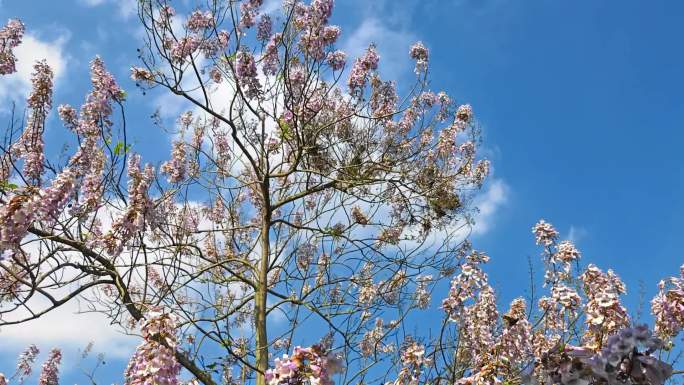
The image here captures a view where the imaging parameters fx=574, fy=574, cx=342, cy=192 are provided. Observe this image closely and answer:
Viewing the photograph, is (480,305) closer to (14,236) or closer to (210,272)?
(210,272)

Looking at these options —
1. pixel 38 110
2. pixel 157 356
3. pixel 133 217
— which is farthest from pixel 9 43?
pixel 157 356

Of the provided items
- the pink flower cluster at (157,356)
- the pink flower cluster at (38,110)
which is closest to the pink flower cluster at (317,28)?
the pink flower cluster at (38,110)

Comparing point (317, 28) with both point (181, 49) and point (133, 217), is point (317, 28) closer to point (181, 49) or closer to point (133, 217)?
point (181, 49)

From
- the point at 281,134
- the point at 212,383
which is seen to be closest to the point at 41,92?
the point at 281,134

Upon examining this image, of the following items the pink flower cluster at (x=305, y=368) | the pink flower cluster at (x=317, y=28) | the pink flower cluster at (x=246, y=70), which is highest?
the pink flower cluster at (x=317, y=28)

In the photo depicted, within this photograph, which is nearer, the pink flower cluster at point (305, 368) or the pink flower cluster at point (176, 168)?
the pink flower cluster at point (305, 368)

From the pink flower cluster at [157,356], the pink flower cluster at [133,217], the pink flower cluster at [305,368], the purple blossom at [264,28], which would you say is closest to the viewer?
the pink flower cluster at [305,368]

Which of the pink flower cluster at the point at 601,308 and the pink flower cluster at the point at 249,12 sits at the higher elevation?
the pink flower cluster at the point at 249,12

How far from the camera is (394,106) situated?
26.1ft

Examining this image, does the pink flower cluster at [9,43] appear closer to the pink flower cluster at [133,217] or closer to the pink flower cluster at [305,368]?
the pink flower cluster at [133,217]

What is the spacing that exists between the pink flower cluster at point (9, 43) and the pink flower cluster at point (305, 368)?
558cm

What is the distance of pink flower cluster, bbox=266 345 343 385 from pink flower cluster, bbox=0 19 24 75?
5577mm

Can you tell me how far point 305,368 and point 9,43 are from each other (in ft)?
19.4

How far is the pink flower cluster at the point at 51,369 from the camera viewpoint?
29.3ft
